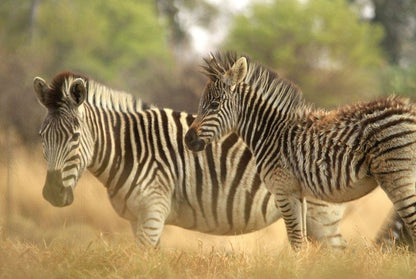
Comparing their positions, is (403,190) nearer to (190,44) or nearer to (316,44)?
(316,44)

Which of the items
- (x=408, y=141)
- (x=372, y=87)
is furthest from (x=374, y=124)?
(x=372, y=87)

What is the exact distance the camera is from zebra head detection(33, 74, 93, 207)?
6.66 m

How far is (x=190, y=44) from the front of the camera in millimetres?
44750

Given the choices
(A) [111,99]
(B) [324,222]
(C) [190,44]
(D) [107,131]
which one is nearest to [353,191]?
(B) [324,222]

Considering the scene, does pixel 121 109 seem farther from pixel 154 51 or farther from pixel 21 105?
pixel 154 51

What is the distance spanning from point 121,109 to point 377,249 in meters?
3.14

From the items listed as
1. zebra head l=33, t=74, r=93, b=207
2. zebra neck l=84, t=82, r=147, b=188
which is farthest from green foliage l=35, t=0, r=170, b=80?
zebra head l=33, t=74, r=93, b=207

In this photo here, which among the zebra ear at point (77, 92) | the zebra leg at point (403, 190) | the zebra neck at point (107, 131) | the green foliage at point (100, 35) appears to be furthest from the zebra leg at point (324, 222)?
the green foliage at point (100, 35)

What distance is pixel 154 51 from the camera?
39.4m

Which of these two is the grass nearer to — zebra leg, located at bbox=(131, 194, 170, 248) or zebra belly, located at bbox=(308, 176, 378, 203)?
zebra belly, located at bbox=(308, 176, 378, 203)

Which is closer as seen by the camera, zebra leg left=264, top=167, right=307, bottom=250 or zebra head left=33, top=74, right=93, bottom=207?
zebra leg left=264, top=167, right=307, bottom=250

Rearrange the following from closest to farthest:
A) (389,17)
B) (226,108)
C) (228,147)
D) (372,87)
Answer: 1. (226,108)
2. (228,147)
3. (372,87)
4. (389,17)

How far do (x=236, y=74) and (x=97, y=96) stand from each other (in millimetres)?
1609

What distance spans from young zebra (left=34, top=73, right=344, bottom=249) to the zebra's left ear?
103 cm
